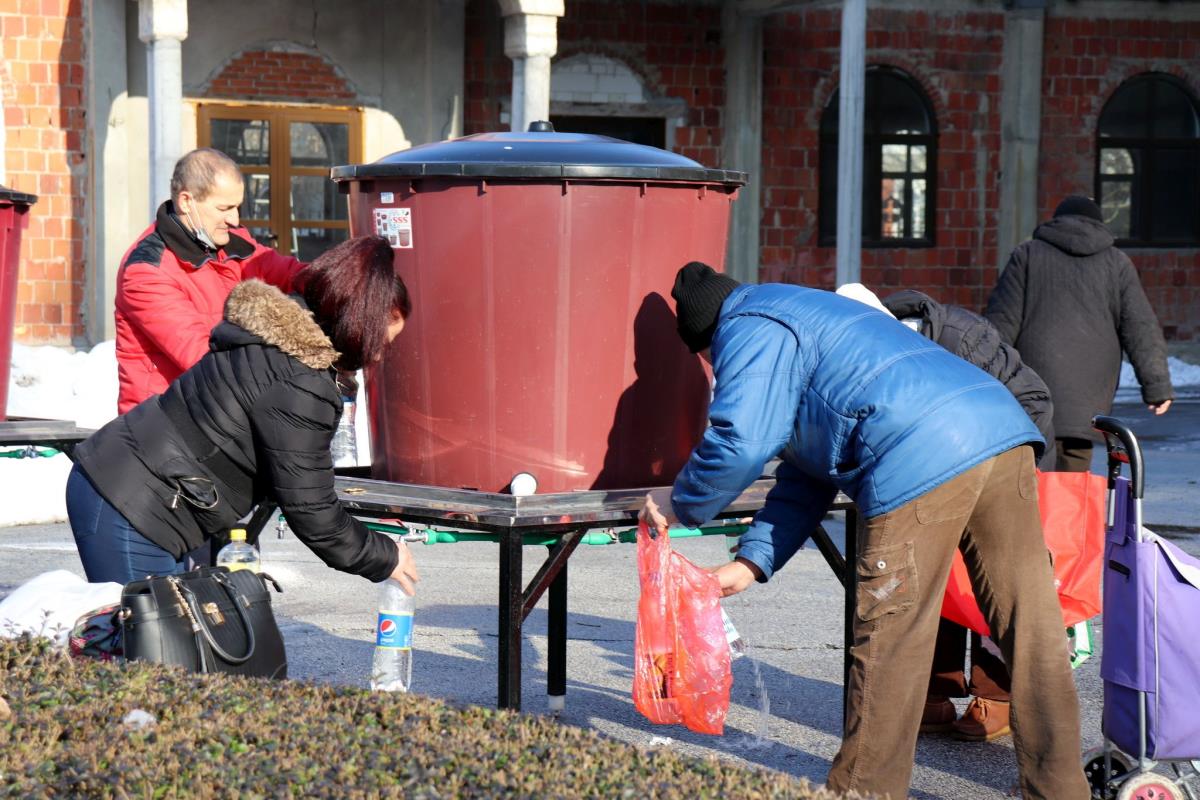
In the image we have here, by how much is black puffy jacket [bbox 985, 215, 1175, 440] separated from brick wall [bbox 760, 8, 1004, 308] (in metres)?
10.4

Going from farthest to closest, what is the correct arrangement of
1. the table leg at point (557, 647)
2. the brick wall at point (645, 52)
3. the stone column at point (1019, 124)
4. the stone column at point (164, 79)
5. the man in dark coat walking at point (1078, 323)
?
the stone column at point (1019, 124) < the brick wall at point (645, 52) < the stone column at point (164, 79) < the man in dark coat walking at point (1078, 323) < the table leg at point (557, 647)

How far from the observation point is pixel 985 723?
4922 millimetres

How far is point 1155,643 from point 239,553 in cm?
231

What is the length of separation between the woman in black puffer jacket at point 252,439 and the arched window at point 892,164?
13.9 metres

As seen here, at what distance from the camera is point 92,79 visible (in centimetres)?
1416

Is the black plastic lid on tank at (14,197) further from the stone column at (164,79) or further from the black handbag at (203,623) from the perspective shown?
the stone column at (164,79)

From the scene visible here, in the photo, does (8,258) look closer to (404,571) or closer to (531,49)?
(404,571)

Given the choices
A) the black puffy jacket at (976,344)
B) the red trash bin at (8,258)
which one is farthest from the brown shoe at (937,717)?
the red trash bin at (8,258)

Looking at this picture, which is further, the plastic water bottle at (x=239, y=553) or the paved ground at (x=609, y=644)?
the paved ground at (x=609, y=644)

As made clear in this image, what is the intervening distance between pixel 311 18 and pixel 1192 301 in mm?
10227

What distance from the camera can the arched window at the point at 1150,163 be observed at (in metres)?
18.0

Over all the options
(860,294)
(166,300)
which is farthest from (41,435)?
(860,294)

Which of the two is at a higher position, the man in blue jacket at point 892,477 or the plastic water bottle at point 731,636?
the man in blue jacket at point 892,477

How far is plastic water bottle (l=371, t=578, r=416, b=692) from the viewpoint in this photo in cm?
420
